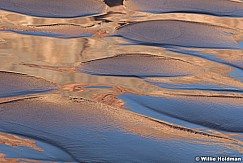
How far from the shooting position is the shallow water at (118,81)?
2.00 meters

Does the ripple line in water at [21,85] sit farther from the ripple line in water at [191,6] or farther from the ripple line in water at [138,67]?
the ripple line in water at [191,6]

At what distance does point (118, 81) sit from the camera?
2.54 metres

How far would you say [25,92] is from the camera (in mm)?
2373

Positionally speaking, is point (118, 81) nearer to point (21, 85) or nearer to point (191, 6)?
point (21, 85)

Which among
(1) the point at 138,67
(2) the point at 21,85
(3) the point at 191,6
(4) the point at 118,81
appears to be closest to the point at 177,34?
(1) the point at 138,67

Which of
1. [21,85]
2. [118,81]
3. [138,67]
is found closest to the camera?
[21,85]

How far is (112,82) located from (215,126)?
0.50 m

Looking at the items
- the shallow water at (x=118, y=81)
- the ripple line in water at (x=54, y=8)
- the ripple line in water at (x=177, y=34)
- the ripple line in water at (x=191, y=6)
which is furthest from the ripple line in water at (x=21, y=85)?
the ripple line in water at (x=191, y=6)

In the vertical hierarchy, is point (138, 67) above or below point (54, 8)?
below

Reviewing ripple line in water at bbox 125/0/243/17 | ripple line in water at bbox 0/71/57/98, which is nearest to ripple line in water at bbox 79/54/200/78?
ripple line in water at bbox 0/71/57/98

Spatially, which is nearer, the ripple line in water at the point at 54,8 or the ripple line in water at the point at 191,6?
the ripple line in water at the point at 54,8

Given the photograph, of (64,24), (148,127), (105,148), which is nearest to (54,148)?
(105,148)

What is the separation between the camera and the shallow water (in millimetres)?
2000

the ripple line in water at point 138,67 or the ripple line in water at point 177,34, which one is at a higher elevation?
the ripple line in water at point 177,34
